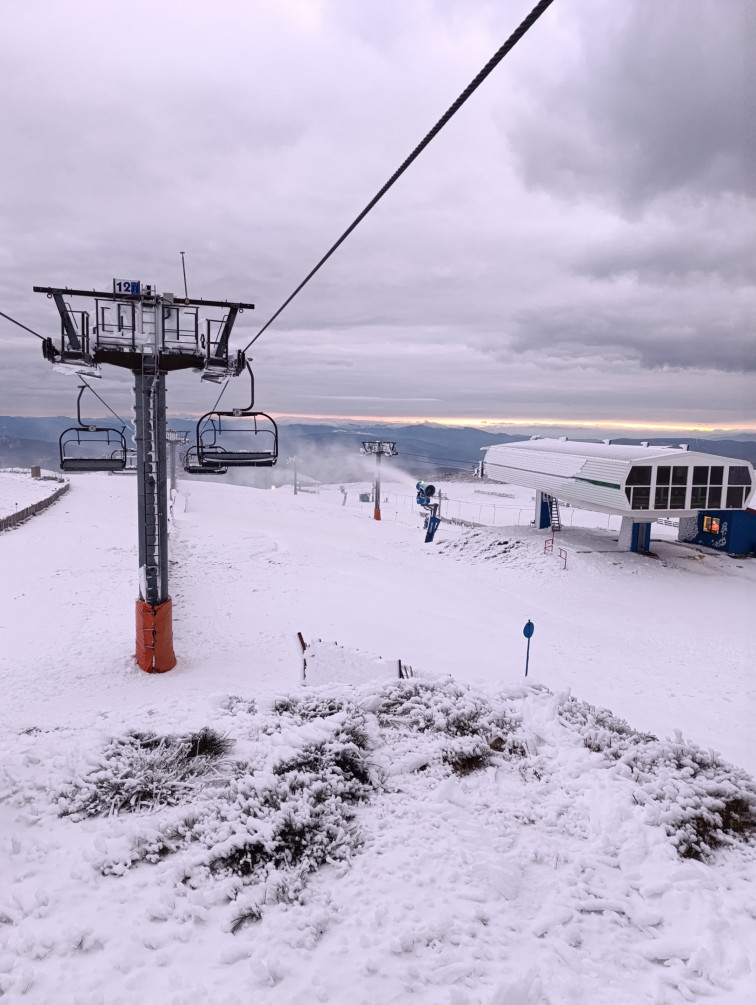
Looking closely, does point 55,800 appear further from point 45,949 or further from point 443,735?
point 443,735

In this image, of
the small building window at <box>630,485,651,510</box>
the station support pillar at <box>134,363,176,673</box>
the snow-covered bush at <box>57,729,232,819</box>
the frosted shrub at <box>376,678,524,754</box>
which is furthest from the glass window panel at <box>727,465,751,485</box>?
the snow-covered bush at <box>57,729,232,819</box>

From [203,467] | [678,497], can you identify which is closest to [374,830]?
[203,467]

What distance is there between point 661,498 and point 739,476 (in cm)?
529

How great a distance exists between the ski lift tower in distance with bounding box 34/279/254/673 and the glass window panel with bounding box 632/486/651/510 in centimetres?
2158

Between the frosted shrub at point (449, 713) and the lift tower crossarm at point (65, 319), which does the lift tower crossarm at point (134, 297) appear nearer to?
the lift tower crossarm at point (65, 319)

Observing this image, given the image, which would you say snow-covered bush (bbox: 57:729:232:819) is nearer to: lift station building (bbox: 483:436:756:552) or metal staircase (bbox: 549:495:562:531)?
lift station building (bbox: 483:436:756:552)

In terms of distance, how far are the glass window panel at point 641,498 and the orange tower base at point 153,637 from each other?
23243 mm

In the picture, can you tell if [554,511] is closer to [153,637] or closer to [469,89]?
[153,637]

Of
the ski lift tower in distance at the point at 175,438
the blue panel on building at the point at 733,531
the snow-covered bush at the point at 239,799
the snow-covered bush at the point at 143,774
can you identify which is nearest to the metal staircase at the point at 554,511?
the blue panel on building at the point at 733,531

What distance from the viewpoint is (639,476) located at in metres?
27.9

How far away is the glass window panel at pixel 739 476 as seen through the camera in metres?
29.3

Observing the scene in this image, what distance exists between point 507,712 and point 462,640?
7990 millimetres

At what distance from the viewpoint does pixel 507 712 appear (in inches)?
427

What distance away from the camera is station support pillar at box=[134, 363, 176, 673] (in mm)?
14664
